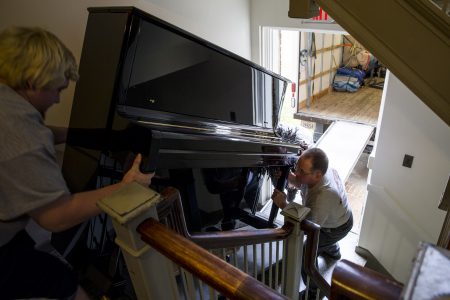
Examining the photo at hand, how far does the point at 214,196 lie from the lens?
206cm

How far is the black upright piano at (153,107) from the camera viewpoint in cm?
114

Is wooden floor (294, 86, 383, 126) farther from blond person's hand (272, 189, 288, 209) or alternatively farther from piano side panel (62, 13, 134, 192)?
piano side panel (62, 13, 134, 192)

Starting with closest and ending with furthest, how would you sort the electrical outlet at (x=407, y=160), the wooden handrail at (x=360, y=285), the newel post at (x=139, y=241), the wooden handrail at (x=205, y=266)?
1. the wooden handrail at (x=360, y=285)
2. the wooden handrail at (x=205, y=266)
3. the newel post at (x=139, y=241)
4. the electrical outlet at (x=407, y=160)

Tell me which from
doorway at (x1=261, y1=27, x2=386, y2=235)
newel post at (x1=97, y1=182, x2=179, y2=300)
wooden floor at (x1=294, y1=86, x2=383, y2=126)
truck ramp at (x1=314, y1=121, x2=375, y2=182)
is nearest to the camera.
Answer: newel post at (x1=97, y1=182, x2=179, y2=300)

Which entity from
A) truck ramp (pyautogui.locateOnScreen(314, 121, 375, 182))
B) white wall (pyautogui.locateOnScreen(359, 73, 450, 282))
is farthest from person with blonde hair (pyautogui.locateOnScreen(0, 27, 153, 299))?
truck ramp (pyautogui.locateOnScreen(314, 121, 375, 182))

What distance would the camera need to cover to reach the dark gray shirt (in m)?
0.77

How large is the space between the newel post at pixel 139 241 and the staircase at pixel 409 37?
46.8 inches

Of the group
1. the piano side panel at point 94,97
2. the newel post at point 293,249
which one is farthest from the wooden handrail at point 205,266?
the newel post at point 293,249

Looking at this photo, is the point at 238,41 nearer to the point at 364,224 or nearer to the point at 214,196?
the point at 214,196

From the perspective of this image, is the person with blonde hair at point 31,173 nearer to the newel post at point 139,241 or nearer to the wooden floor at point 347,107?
the newel post at point 139,241

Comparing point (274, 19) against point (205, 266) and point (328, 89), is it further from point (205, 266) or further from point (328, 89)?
point (328, 89)

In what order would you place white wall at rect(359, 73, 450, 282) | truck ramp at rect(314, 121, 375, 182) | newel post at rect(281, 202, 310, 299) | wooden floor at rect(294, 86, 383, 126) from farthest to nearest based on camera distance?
1. wooden floor at rect(294, 86, 383, 126)
2. truck ramp at rect(314, 121, 375, 182)
3. white wall at rect(359, 73, 450, 282)
4. newel post at rect(281, 202, 310, 299)

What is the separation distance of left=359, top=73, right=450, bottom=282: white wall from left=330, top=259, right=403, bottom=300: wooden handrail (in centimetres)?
250

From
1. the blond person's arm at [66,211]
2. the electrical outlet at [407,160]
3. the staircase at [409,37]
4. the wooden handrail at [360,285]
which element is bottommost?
the blond person's arm at [66,211]
